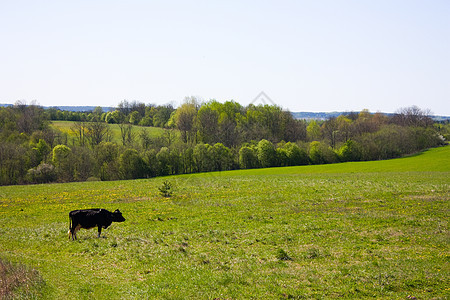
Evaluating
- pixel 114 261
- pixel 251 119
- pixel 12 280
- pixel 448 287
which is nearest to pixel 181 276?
pixel 114 261

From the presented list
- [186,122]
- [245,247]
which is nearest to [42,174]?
[186,122]

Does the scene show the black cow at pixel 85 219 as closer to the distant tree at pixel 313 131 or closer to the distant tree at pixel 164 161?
the distant tree at pixel 164 161

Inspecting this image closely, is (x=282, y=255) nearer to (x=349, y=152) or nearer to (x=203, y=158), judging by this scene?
(x=203, y=158)

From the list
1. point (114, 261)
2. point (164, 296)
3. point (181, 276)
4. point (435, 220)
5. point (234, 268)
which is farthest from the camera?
point (435, 220)

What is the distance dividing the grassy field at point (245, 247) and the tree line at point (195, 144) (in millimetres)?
39647

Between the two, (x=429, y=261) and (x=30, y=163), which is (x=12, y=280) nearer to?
(x=429, y=261)

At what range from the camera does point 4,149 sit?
65.9 meters

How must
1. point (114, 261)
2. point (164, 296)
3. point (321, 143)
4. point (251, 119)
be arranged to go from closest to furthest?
point (164, 296) < point (114, 261) < point (321, 143) < point (251, 119)

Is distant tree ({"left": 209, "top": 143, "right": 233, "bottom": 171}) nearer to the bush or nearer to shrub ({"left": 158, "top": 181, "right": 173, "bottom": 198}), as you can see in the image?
the bush

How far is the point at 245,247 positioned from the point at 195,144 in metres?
70.0

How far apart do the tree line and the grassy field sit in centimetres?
3965

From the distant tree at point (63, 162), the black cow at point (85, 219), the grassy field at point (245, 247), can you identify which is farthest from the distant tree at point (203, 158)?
the black cow at point (85, 219)

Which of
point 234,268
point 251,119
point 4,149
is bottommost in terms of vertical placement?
point 234,268

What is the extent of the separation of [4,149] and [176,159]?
34684 millimetres
